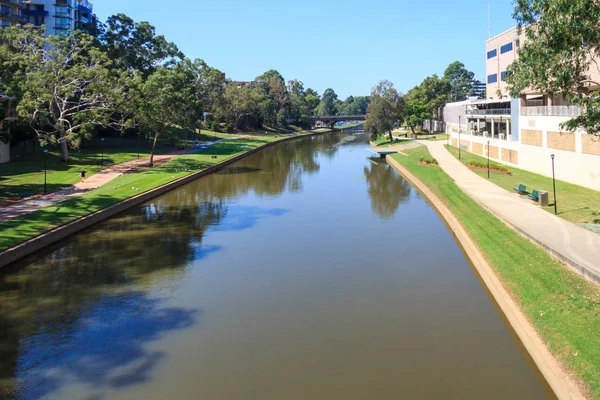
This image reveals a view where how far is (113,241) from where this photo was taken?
27969 mm

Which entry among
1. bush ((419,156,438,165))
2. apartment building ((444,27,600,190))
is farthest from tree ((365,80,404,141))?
bush ((419,156,438,165))

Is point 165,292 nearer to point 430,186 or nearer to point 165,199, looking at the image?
point 165,199

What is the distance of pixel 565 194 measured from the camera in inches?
1305

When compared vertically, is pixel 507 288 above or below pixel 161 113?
below

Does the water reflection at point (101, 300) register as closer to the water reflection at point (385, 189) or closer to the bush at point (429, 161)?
the water reflection at point (385, 189)

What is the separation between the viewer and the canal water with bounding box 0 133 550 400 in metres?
13.5

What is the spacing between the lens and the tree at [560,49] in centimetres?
1973

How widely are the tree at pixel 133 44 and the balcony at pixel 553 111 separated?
5182 cm

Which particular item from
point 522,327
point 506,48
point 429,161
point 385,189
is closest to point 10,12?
point 429,161

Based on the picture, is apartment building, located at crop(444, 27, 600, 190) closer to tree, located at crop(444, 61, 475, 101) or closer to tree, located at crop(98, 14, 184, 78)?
tree, located at crop(98, 14, 184, 78)

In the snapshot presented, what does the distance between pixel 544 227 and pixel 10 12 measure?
297 ft

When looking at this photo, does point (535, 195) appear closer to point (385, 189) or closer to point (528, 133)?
point (528, 133)

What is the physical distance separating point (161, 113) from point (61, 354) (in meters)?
41.7

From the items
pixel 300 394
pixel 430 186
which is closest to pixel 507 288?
pixel 300 394
